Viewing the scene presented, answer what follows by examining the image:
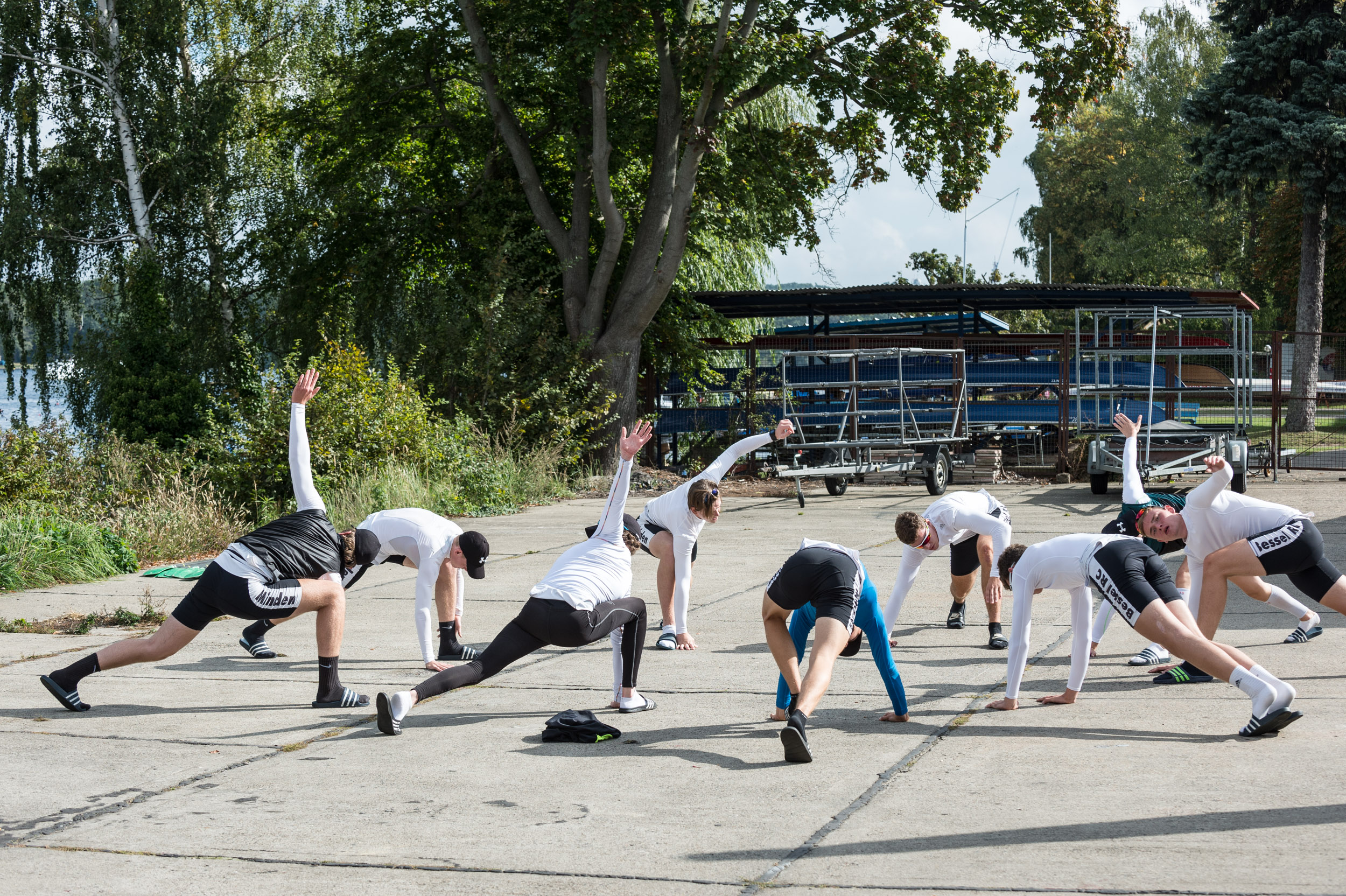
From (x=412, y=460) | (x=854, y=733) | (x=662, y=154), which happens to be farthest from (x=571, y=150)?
(x=854, y=733)

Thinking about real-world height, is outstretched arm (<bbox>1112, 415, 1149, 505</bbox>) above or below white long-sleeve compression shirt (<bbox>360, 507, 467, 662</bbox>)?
above

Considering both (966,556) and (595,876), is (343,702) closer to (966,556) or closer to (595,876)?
(595,876)

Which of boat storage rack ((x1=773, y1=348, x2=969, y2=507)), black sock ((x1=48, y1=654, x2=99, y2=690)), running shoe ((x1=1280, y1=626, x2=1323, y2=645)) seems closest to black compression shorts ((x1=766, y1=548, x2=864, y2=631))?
running shoe ((x1=1280, y1=626, x2=1323, y2=645))

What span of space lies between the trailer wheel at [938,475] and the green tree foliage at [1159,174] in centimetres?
2796

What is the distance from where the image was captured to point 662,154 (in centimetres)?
2086

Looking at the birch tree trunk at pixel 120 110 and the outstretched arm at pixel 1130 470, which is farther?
the birch tree trunk at pixel 120 110

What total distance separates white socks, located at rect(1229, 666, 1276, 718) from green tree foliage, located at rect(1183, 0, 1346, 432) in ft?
88.6

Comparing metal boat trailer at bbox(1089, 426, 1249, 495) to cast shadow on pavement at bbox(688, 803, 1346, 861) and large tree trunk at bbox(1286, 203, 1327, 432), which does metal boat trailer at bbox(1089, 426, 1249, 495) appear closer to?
cast shadow on pavement at bbox(688, 803, 1346, 861)

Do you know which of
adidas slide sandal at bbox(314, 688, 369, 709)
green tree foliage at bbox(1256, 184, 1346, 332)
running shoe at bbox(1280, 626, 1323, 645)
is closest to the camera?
adidas slide sandal at bbox(314, 688, 369, 709)

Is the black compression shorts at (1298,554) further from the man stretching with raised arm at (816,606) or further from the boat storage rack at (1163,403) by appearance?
the boat storage rack at (1163,403)

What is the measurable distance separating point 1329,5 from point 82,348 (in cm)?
3068

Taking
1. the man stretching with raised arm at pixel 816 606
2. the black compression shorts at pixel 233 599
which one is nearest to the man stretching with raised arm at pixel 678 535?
the man stretching with raised arm at pixel 816 606

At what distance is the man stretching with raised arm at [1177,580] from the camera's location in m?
7.58

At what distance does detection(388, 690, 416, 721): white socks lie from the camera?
6164mm
